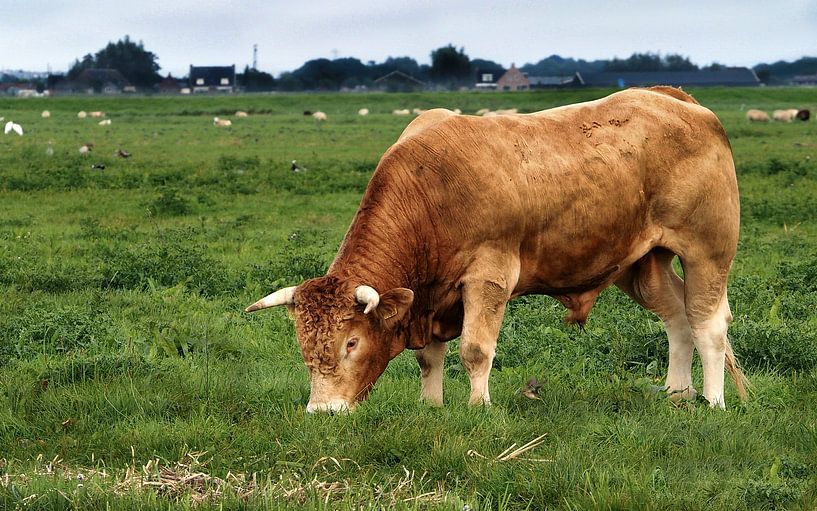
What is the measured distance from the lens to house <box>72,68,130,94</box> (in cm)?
12838

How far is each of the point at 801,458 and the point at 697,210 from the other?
7.05ft

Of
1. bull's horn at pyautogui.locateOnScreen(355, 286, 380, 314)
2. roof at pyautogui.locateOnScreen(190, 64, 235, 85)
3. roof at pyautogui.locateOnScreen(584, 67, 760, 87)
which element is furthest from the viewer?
roof at pyautogui.locateOnScreen(190, 64, 235, 85)

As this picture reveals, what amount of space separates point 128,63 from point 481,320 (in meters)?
145

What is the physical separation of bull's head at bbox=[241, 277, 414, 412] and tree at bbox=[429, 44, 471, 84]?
128m

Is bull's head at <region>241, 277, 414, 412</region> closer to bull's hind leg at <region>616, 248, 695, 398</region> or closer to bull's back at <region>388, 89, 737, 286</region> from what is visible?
bull's back at <region>388, 89, 737, 286</region>

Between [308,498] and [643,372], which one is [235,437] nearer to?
[308,498]

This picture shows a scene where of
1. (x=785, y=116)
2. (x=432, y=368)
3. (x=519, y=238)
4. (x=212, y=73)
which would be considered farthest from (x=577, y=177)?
(x=212, y=73)

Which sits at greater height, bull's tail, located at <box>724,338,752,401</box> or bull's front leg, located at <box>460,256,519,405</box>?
bull's front leg, located at <box>460,256,519,405</box>

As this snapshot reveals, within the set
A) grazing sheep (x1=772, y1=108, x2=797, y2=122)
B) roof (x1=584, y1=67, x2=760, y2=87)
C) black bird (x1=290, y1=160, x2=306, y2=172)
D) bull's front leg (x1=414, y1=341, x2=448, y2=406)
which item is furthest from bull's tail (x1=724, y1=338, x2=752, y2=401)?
roof (x1=584, y1=67, x2=760, y2=87)

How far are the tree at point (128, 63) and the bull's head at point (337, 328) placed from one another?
138 metres

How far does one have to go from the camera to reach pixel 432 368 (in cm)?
718

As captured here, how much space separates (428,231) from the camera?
22.0 ft

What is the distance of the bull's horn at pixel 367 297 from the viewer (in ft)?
19.8

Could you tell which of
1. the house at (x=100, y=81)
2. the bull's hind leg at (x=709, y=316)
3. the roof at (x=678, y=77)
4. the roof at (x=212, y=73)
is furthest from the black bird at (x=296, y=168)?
the roof at (x=212, y=73)
